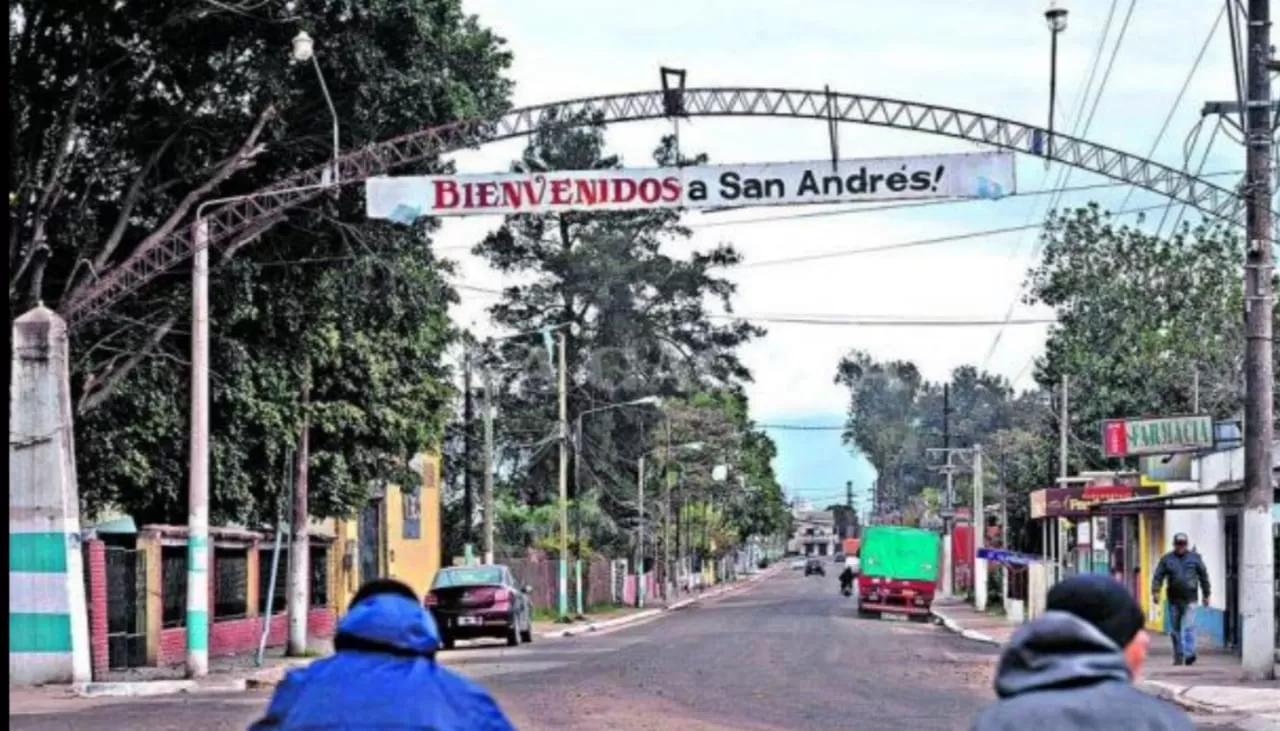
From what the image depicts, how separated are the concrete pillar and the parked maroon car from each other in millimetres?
12442

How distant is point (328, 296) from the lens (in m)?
31.8

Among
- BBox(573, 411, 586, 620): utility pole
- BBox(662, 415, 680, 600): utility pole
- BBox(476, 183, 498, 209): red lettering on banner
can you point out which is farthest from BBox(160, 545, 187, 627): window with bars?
BBox(662, 415, 680, 600): utility pole

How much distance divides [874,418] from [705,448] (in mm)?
87629

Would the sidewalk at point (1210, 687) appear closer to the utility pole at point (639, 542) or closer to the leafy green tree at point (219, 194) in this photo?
the leafy green tree at point (219, 194)

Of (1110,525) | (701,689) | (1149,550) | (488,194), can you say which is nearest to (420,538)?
(1110,525)

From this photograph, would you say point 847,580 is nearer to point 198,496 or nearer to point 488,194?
point 488,194

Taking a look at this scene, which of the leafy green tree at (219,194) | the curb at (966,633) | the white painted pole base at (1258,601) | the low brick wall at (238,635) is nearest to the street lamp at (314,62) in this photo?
the leafy green tree at (219,194)

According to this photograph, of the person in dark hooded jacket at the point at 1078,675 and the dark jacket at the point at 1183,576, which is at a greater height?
the person in dark hooded jacket at the point at 1078,675

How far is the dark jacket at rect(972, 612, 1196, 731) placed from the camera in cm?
460

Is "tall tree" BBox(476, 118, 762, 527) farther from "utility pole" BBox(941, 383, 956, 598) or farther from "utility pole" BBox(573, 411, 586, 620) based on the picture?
"utility pole" BBox(941, 383, 956, 598)

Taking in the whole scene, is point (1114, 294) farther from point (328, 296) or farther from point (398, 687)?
point (398, 687)

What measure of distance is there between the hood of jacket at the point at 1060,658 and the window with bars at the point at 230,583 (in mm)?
31723

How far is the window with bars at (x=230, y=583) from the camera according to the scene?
35.6 metres

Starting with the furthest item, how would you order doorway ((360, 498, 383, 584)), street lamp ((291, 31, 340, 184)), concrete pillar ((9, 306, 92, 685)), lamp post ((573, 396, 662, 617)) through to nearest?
lamp post ((573, 396, 662, 617)) < doorway ((360, 498, 383, 584)) < street lamp ((291, 31, 340, 184)) < concrete pillar ((9, 306, 92, 685))
